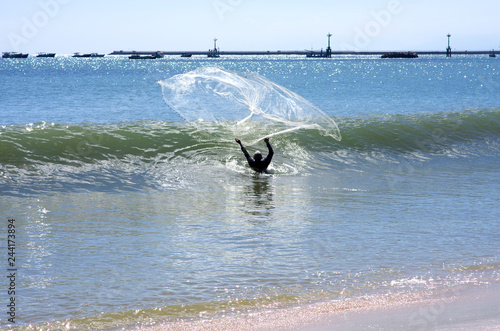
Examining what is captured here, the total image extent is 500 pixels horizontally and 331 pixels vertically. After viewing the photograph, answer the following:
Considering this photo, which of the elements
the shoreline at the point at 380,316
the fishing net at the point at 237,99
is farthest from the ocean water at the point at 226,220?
the fishing net at the point at 237,99

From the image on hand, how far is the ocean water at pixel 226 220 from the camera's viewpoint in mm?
6270

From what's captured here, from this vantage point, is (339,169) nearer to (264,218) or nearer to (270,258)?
(264,218)

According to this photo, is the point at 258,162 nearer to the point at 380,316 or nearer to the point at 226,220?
the point at 226,220

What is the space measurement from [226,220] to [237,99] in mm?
6624

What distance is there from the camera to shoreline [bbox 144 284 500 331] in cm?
536

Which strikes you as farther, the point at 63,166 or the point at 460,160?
the point at 460,160

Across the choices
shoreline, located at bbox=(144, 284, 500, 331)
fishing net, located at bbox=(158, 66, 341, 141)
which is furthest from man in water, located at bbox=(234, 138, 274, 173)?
shoreline, located at bbox=(144, 284, 500, 331)

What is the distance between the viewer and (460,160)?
1800 cm

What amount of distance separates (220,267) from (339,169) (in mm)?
9841

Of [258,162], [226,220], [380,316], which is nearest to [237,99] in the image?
[258,162]

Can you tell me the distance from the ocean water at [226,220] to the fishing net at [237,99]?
3.13 feet

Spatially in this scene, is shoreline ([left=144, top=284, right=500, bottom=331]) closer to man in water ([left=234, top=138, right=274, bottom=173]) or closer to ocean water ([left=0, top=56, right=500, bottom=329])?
ocean water ([left=0, top=56, right=500, bottom=329])

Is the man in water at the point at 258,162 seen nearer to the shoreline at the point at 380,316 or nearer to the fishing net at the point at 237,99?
the fishing net at the point at 237,99

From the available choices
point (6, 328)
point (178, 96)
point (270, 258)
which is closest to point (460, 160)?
point (178, 96)
